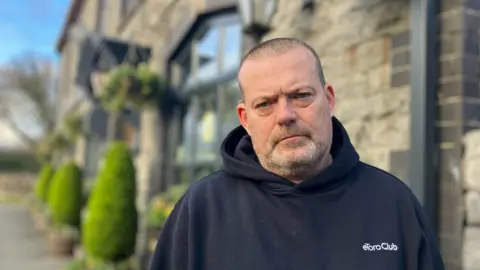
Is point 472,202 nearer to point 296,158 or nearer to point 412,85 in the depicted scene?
point 412,85

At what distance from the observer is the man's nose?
59.9 inches

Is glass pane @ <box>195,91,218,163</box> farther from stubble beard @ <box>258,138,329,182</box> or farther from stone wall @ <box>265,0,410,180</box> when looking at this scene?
stubble beard @ <box>258,138,329,182</box>

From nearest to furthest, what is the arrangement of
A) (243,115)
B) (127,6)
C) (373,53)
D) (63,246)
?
(243,115), (373,53), (63,246), (127,6)

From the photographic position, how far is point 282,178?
1582 millimetres

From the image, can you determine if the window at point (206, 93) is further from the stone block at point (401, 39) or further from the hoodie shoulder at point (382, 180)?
the hoodie shoulder at point (382, 180)

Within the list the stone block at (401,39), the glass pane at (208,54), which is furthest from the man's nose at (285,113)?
the glass pane at (208,54)

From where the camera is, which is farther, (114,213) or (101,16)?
(101,16)

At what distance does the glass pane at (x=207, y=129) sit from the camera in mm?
7879

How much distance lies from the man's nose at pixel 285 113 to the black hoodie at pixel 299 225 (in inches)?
7.2

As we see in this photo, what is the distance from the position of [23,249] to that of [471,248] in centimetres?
830

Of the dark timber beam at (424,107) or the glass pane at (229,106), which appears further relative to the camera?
the glass pane at (229,106)

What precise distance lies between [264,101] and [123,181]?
15.4ft

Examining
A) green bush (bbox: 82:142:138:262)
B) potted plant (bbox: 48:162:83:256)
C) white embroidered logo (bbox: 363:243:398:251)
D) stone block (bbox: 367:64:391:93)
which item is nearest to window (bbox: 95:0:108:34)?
potted plant (bbox: 48:162:83:256)

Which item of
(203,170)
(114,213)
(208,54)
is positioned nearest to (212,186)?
(114,213)
